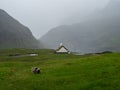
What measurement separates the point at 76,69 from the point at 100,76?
7.14m

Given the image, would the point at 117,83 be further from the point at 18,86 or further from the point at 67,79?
the point at 18,86

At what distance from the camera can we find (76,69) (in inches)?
1650

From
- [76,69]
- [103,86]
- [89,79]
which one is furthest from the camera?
[76,69]

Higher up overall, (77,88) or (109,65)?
(109,65)

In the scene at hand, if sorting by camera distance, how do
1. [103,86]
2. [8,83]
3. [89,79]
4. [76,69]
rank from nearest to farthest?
[103,86], [89,79], [8,83], [76,69]

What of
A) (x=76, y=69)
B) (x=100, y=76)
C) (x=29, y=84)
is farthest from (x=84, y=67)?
(x=29, y=84)

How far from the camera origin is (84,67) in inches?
1678

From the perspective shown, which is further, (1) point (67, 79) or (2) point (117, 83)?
(1) point (67, 79)

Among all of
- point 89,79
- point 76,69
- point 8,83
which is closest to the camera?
point 89,79

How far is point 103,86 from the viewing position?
101ft

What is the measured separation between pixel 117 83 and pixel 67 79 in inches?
255

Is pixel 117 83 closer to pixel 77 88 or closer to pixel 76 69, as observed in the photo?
pixel 77 88

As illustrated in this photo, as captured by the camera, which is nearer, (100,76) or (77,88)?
(77,88)

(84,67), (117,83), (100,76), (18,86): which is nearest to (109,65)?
(84,67)
